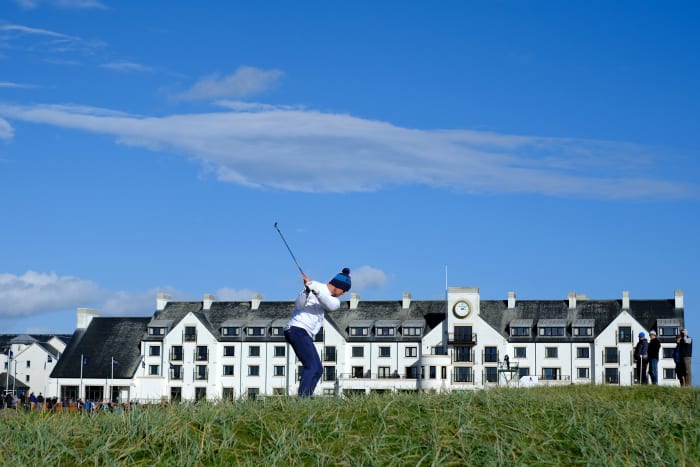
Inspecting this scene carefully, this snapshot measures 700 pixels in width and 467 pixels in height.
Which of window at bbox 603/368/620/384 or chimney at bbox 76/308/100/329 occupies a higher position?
chimney at bbox 76/308/100/329

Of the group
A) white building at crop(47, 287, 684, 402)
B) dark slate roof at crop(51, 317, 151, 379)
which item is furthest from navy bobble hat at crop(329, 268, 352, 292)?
dark slate roof at crop(51, 317, 151, 379)

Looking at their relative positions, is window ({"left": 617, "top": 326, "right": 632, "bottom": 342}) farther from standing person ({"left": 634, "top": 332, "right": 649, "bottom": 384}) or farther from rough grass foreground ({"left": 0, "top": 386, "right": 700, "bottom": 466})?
rough grass foreground ({"left": 0, "top": 386, "right": 700, "bottom": 466})

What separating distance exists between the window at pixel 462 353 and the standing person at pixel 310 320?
75.7 metres

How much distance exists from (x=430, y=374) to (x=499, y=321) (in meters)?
8.93

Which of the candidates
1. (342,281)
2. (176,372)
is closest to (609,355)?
(176,372)

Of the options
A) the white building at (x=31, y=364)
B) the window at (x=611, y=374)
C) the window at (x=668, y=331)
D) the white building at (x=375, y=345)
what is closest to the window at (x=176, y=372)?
the white building at (x=375, y=345)

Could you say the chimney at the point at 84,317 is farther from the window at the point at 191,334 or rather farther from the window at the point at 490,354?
the window at the point at 490,354

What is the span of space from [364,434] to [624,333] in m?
79.1

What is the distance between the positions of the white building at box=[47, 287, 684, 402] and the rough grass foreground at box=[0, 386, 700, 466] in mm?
72920

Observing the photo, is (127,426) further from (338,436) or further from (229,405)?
(338,436)

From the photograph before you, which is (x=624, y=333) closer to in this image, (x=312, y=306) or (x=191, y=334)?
(x=191, y=334)

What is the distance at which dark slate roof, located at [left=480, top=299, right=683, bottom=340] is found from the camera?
3442 inches

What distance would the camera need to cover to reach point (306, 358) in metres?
14.2

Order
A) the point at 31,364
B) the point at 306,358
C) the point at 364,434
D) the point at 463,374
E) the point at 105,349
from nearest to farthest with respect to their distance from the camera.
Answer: the point at 364,434 → the point at 306,358 → the point at 463,374 → the point at 105,349 → the point at 31,364
